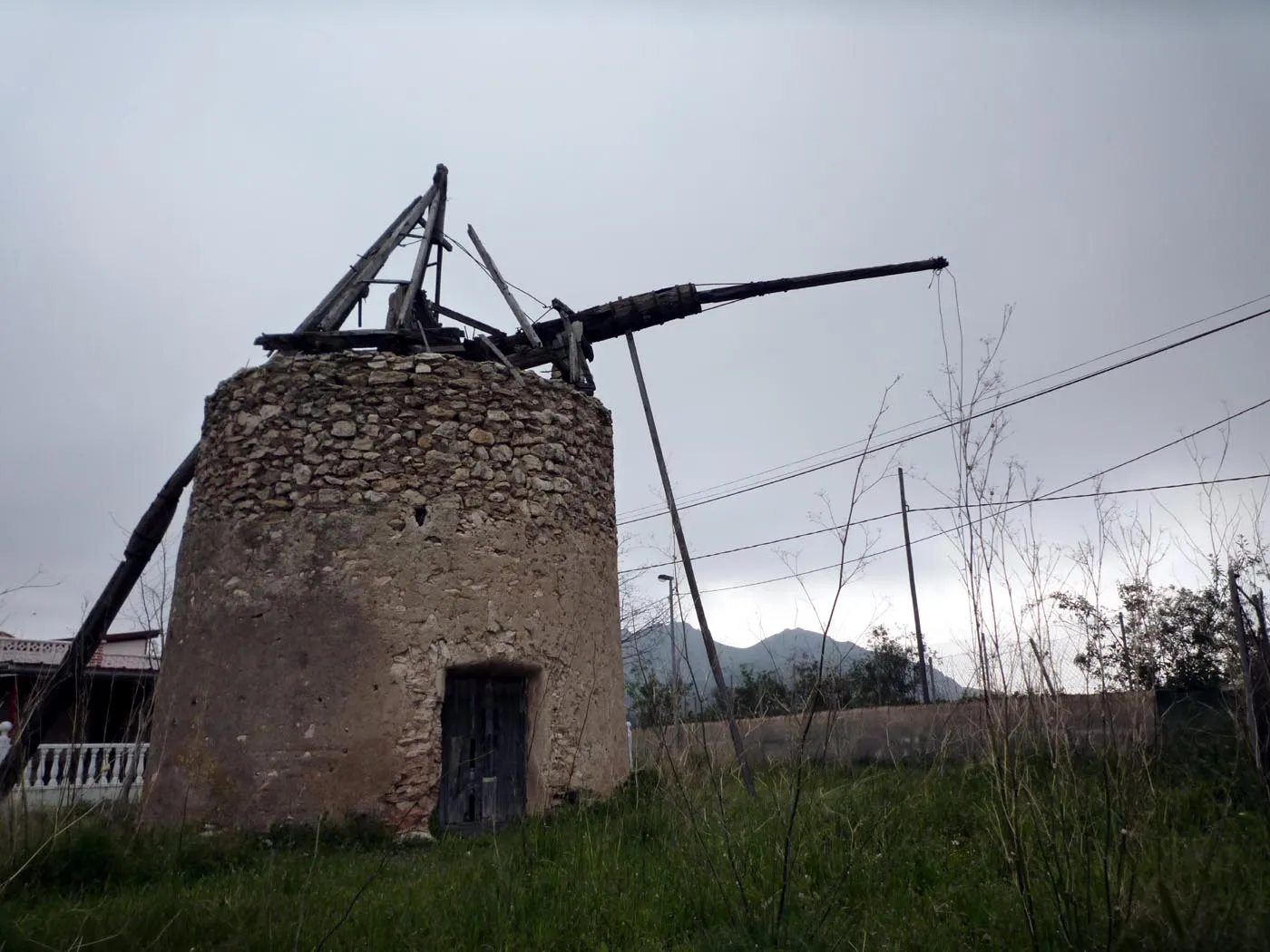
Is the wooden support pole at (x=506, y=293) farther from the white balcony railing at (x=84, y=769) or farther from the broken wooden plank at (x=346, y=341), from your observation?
the white balcony railing at (x=84, y=769)

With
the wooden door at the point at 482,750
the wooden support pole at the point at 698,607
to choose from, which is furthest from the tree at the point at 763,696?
the wooden door at the point at 482,750

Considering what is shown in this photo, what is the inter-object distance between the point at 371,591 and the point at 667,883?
290cm

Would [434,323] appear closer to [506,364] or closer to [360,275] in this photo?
[360,275]

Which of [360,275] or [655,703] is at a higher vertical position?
[360,275]

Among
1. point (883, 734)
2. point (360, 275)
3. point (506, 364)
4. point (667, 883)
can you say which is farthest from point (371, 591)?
point (883, 734)

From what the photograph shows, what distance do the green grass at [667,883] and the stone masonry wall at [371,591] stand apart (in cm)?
52

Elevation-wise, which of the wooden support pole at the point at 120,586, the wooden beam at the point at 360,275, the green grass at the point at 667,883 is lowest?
the green grass at the point at 667,883

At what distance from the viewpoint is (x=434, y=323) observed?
26.8 ft

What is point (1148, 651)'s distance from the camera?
323 centimetres

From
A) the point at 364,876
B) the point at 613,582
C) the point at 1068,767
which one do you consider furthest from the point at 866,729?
the point at 1068,767


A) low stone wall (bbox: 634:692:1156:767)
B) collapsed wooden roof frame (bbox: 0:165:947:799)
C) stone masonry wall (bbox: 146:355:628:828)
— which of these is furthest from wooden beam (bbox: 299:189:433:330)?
low stone wall (bbox: 634:692:1156:767)

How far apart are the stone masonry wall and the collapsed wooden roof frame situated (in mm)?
1088

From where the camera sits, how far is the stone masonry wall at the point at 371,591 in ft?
18.0

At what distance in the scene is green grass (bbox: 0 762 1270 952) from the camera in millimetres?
2912
